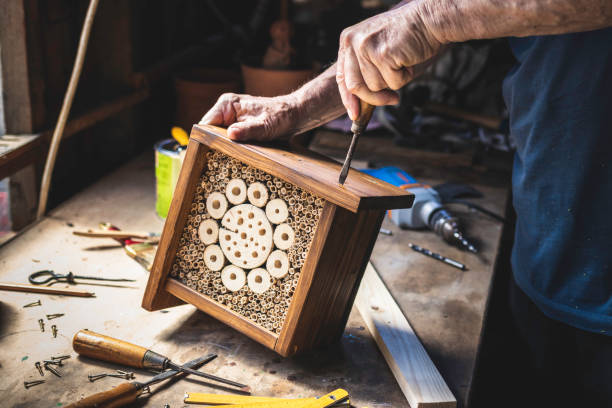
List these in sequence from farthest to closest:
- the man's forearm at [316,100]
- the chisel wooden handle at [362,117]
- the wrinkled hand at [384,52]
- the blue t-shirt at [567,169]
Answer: the man's forearm at [316,100], the blue t-shirt at [567,169], the chisel wooden handle at [362,117], the wrinkled hand at [384,52]

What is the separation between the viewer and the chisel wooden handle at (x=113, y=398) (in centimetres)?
91

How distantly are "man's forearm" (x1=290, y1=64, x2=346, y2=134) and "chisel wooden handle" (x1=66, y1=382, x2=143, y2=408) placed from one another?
0.68 m

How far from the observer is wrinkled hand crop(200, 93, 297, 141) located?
1.22 metres

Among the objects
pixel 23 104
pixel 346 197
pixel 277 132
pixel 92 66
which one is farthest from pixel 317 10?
pixel 346 197

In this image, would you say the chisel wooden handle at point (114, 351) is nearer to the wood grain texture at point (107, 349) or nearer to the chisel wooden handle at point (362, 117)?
the wood grain texture at point (107, 349)

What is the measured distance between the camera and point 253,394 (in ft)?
3.37

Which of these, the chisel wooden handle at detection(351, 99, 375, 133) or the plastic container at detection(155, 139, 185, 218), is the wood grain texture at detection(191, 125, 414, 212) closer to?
the chisel wooden handle at detection(351, 99, 375, 133)

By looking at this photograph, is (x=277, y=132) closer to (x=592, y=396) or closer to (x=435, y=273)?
(x=435, y=273)

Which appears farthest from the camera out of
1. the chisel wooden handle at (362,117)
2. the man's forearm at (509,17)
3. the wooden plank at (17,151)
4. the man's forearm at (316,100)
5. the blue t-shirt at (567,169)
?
the wooden plank at (17,151)

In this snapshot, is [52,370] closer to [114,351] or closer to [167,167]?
[114,351]

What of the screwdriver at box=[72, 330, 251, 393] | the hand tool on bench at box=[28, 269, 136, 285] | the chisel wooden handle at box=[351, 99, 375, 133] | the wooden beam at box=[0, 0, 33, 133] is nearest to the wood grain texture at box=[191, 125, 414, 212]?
the chisel wooden handle at box=[351, 99, 375, 133]

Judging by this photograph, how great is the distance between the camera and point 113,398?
3.05 feet

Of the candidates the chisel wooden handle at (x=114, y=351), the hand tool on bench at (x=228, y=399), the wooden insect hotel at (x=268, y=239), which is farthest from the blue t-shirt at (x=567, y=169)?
the chisel wooden handle at (x=114, y=351)

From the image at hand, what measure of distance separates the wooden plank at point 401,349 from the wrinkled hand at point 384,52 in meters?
0.53
